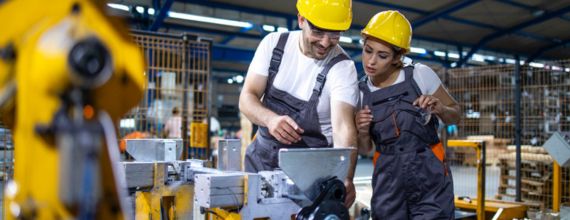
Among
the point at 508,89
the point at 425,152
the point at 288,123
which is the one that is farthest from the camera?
the point at 508,89

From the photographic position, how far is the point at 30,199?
0.87 m

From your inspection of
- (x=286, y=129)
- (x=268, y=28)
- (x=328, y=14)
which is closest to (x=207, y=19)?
(x=268, y=28)

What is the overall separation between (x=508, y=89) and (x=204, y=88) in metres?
4.13

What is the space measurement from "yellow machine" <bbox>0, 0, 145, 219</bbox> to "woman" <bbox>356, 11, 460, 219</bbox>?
1830mm

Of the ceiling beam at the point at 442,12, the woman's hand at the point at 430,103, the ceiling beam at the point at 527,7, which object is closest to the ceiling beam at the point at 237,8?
the ceiling beam at the point at 442,12

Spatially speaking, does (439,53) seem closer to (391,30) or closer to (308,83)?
(391,30)

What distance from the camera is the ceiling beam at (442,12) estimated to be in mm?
11398

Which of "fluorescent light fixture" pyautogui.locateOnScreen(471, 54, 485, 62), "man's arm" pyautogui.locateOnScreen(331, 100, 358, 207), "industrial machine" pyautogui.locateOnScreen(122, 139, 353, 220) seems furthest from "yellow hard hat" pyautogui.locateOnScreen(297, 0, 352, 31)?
"fluorescent light fixture" pyautogui.locateOnScreen(471, 54, 485, 62)

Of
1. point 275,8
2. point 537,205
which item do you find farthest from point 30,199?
point 275,8

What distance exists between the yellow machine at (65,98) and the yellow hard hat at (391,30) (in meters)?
1.85

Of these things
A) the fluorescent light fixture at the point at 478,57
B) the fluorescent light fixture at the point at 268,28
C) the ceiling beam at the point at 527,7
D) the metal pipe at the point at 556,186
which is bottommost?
the metal pipe at the point at 556,186

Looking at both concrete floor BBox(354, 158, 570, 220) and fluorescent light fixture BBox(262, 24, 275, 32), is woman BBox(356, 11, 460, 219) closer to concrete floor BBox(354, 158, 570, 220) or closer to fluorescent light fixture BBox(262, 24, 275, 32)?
concrete floor BBox(354, 158, 570, 220)

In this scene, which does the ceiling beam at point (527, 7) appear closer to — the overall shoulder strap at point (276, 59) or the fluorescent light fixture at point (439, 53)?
the fluorescent light fixture at point (439, 53)

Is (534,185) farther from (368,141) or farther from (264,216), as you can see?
(264,216)
